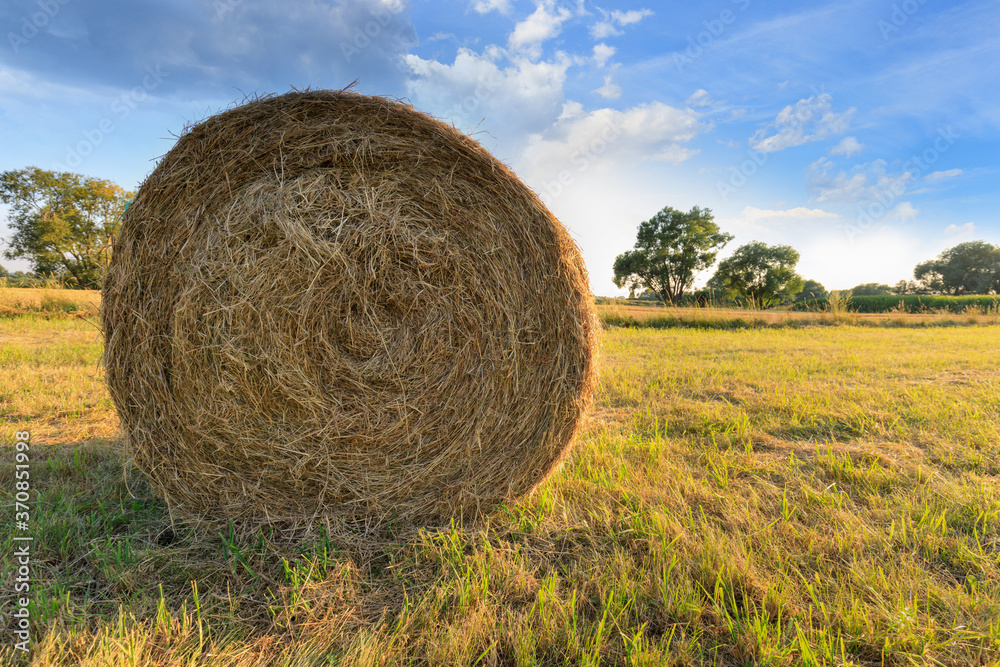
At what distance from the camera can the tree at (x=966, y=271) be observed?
152ft

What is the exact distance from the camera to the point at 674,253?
1997 inches

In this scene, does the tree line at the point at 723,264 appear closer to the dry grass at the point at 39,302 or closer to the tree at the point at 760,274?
the tree at the point at 760,274

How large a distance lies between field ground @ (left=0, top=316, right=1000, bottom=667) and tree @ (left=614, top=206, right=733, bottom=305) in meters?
49.0

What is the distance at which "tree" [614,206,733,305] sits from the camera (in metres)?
50.5

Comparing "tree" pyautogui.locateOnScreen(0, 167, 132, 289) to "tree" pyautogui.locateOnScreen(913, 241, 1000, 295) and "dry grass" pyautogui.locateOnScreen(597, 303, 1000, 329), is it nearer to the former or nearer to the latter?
"dry grass" pyautogui.locateOnScreen(597, 303, 1000, 329)

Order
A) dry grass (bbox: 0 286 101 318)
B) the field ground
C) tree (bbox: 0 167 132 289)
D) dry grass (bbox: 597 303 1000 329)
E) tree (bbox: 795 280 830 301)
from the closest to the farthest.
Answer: the field ground → dry grass (bbox: 0 286 101 318) → dry grass (bbox: 597 303 1000 329) → tree (bbox: 0 167 132 289) → tree (bbox: 795 280 830 301)

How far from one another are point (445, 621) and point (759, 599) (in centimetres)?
131

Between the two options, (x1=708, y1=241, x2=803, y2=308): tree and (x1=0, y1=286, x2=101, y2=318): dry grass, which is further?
(x1=708, y1=241, x2=803, y2=308): tree

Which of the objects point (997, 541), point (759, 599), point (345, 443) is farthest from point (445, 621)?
point (997, 541)

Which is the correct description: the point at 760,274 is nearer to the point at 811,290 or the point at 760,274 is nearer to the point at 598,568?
the point at 811,290

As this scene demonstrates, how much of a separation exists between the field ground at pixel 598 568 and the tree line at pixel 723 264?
156ft

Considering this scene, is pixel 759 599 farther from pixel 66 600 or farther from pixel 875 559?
pixel 66 600

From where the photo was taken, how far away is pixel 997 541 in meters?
2.25

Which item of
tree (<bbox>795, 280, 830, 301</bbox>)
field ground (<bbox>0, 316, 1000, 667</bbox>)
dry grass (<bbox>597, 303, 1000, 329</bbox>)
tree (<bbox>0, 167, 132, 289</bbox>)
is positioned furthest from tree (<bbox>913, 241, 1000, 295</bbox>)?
tree (<bbox>0, 167, 132, 289</bbox>)
